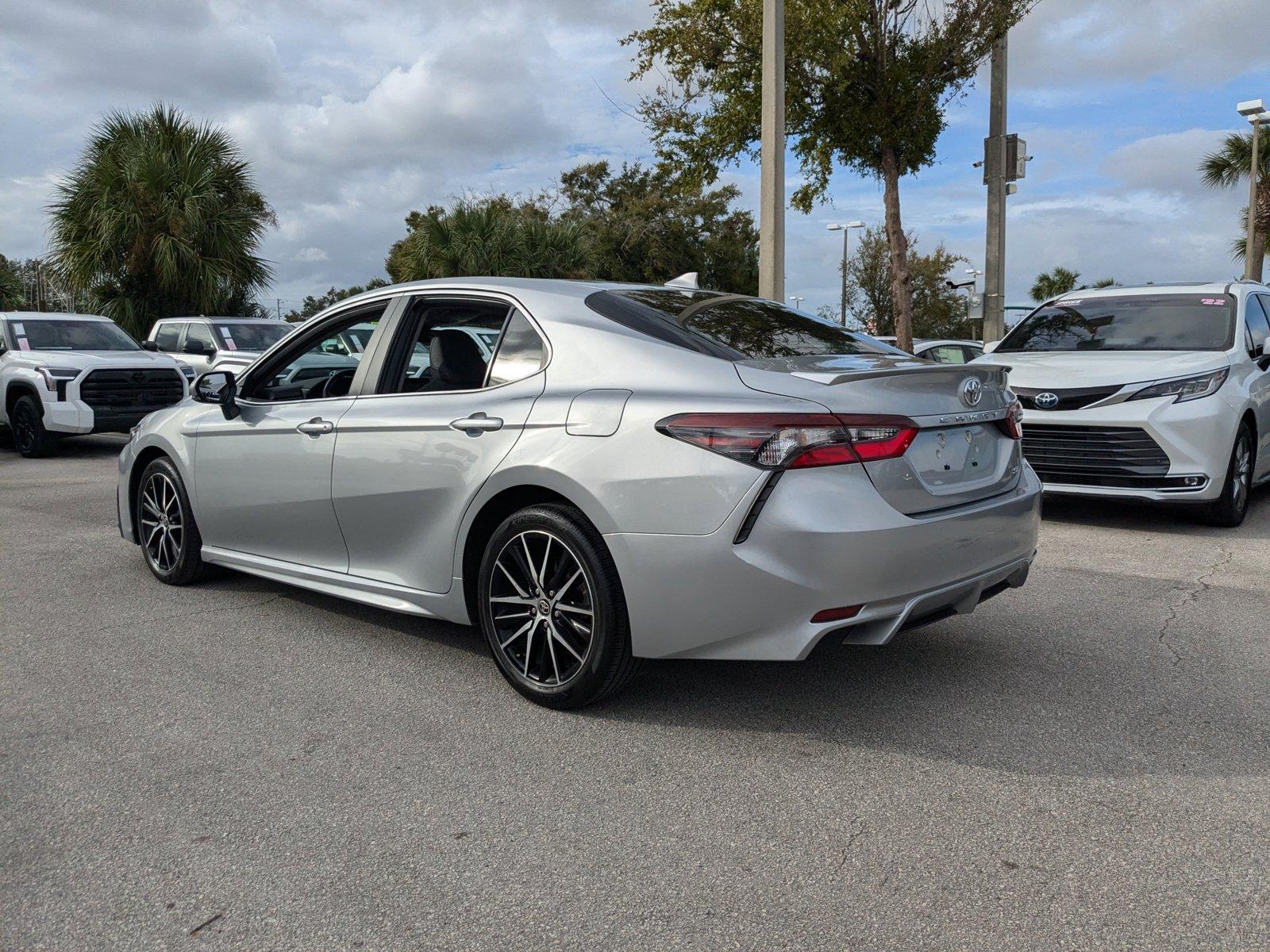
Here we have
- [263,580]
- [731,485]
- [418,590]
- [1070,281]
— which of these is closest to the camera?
[731,485]

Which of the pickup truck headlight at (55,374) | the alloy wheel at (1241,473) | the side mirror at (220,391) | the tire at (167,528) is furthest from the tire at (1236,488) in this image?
the pickup truck headlight at (55,374)

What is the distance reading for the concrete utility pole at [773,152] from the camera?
451 inches

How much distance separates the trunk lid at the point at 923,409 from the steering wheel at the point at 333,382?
201cm

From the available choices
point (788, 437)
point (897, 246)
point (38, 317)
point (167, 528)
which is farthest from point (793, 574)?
point (897, 246)

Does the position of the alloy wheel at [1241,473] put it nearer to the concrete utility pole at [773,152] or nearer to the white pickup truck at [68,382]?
the concrete utility pole at [773,152]

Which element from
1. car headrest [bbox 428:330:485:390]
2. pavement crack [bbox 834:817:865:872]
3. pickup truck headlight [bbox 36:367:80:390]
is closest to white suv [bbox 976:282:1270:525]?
car headrest [bbox 428:330:485:390]

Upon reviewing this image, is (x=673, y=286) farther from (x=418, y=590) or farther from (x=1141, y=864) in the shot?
(x=1141, y=864)

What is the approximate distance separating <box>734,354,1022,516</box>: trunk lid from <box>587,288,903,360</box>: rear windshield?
142mm

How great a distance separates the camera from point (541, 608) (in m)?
3.92

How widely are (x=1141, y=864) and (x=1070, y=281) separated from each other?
6268 cm

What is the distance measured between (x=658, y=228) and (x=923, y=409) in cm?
4518

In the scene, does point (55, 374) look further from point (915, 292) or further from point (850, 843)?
point (915, 292)

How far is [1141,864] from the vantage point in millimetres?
2791

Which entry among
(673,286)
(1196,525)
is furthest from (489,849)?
(1196,525)
